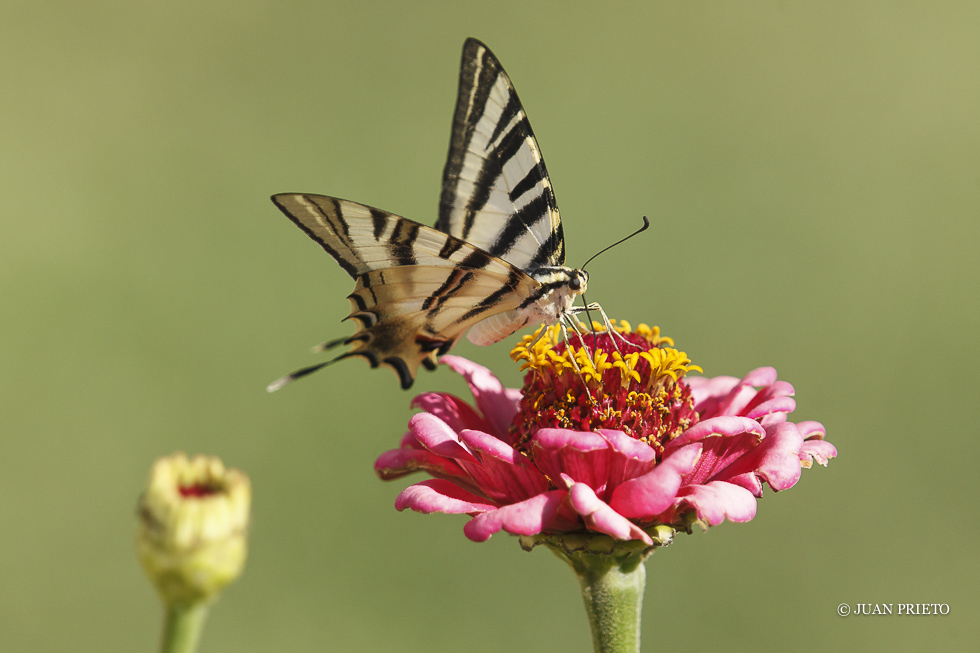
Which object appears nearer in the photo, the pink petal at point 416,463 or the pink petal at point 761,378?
the pink petal at point 416,463

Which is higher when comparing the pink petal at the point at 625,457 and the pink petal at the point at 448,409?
the pink petal at the point at 448,409

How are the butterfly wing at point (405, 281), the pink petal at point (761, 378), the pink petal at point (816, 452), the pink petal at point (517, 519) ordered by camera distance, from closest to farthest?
the pink petal at point (517, 519) → the pink petal at point (816, 452) → the pink petal at point (761, 378) → the butterfly wing at point (405, 281)

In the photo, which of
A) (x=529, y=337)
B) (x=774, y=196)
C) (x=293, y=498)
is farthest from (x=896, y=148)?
(x=529, y=337)

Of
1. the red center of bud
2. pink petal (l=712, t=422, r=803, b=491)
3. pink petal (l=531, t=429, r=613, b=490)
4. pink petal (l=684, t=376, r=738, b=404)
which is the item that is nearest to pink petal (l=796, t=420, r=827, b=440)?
pink petal (l=712, t=422, r=803, b=491)

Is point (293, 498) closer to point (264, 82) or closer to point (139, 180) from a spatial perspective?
point (139, 180)

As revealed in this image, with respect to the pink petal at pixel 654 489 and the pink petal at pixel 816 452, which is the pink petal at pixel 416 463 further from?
the pink petal at pixel 816 452

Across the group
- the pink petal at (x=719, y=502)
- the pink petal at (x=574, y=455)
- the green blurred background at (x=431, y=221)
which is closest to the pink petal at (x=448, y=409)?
the pink petal at (x=574, y=455)

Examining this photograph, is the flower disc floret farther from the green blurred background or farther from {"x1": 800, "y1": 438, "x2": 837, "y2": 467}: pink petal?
the green blurred background
